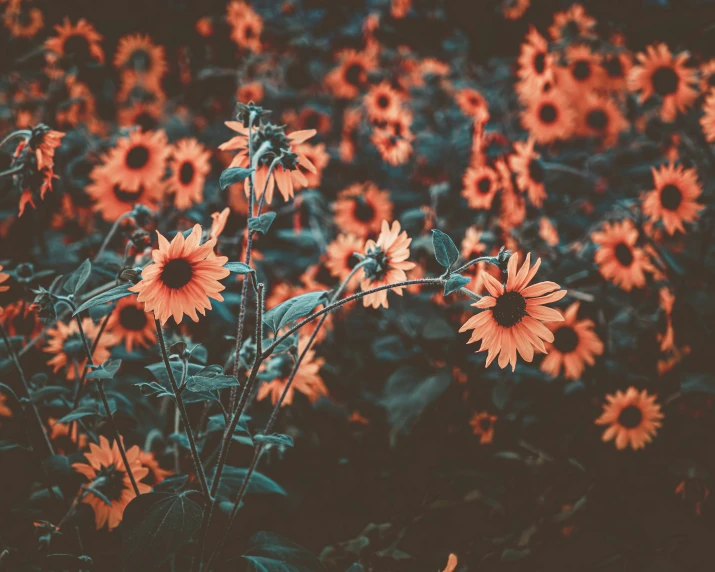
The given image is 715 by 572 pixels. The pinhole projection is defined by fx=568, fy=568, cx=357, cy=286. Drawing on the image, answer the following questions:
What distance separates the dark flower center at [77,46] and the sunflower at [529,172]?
173cm


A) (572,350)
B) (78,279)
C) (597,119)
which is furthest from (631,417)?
(597,119)

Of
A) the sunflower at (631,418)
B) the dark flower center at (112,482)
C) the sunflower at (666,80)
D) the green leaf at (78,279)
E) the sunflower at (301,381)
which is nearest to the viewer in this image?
the green leaf at (78,279)

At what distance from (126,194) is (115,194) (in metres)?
0.04

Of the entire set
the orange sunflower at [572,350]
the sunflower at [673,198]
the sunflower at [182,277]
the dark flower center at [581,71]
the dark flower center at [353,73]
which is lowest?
the sunflower at [182,277]

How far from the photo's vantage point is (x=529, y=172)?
199 centimetres

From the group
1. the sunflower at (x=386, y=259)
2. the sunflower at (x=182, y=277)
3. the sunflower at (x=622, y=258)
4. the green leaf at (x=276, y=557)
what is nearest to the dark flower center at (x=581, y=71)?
the sunflower at (x=622, y=258)

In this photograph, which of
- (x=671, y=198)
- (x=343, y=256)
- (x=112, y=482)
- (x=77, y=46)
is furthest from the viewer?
(x=77, y=46)

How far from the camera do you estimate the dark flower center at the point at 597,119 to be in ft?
9.09

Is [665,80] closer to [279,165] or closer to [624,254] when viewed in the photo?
[624,254]

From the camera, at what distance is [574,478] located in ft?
4.96

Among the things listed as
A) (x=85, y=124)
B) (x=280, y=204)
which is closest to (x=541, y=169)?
(x=280, y=204)

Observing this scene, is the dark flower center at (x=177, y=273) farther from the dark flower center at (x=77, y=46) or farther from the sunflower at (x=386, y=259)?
the dark flower center at (x=77, y=46)

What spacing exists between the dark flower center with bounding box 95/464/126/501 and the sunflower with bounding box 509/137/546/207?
1524 millimetres

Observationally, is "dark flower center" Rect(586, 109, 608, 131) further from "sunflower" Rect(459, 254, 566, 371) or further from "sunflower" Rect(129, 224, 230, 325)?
"sunflower" Rect(129, 224, 230, 325)
